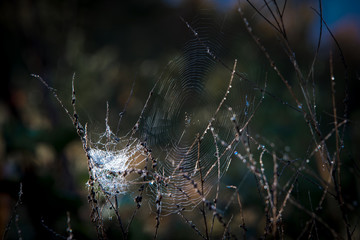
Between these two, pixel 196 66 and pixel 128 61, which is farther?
pixel 128 61

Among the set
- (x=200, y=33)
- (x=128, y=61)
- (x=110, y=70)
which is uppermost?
(x=128, y=61)

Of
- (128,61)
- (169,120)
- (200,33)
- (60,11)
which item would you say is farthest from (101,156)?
(128,61)

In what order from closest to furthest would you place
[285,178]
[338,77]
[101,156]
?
1. [101,156]
2. [285,178]
3. [338,77]

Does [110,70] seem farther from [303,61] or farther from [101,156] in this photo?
[101,156]

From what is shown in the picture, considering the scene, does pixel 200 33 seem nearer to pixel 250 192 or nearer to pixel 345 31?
pixel 250 192

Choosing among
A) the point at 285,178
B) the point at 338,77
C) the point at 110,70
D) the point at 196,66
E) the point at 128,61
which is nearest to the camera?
the point at 196,66

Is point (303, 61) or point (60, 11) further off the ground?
point (60, 11)
